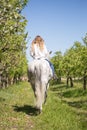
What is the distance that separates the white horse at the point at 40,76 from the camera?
1554cm

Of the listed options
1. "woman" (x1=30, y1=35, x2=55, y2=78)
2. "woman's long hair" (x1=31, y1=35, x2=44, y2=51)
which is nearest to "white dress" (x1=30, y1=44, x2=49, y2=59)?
"woman" (x1=30, y1=35, x2=55, y2=78)

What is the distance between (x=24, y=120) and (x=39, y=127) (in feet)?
4.46

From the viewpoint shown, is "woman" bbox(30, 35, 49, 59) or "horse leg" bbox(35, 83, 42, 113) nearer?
"horse leg" bbox(35, 83, 42, 113)

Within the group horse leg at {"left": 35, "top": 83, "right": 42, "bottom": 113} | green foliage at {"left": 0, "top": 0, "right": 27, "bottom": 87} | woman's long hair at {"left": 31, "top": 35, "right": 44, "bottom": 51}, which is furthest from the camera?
woman's long hair at {"left": 31, "top": 35, "right": 44, "bottom": 51}

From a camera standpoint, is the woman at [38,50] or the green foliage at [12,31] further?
the woman at [38,50]

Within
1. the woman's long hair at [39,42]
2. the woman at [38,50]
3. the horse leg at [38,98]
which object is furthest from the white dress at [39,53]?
the horse leg at [38,98]

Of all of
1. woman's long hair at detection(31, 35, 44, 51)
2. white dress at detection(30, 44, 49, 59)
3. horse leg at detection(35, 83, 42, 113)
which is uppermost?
woman's long hair at detection(31, 35, 44, 51)

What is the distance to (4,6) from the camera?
40.3ft

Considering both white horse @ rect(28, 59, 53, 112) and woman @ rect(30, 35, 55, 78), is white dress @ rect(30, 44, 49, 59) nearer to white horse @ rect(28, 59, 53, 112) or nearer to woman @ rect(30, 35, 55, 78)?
woman @ rect(30, 35, 55, 78)

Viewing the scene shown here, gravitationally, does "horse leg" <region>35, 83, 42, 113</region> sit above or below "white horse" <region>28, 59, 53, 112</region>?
below

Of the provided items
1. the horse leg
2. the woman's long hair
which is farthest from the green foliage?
the horse leg

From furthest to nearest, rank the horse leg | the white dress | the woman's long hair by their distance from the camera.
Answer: the woman's long hair
the white dress
the horse leg

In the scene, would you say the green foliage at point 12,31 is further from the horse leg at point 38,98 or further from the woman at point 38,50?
the horse leg at point 38,98

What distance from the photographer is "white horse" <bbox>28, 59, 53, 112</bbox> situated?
51.0ft
